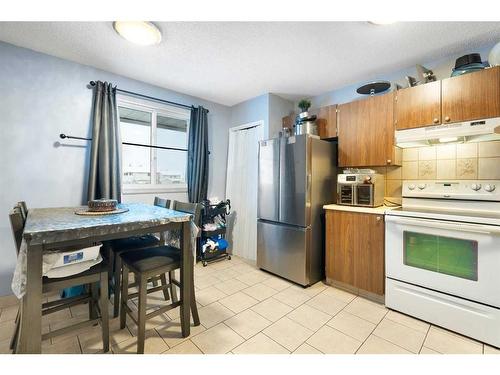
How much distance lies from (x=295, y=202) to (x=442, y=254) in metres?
1.28

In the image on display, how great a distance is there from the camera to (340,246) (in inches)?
91.7

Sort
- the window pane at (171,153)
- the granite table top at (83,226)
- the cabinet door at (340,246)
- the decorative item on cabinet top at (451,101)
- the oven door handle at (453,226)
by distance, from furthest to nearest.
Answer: the window pane at (171,153) < the cabinet door at (340,246) < the decorative item on cabinet top at (451,101) < the oven door handle at (453,226) < the granite table top at (83,226)

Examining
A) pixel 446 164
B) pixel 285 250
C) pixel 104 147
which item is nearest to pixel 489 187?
pixel 446 164

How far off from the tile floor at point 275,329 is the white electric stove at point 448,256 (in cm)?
14

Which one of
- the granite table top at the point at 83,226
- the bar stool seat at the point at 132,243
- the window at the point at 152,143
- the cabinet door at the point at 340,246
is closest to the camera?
the granite table top at the point at 83,226

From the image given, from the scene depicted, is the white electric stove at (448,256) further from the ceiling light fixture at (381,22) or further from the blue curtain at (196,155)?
the blue curtain at (196,155)

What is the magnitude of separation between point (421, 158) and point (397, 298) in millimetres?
1399

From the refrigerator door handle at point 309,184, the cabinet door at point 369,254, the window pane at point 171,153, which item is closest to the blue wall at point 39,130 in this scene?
the window pane at point 171,153

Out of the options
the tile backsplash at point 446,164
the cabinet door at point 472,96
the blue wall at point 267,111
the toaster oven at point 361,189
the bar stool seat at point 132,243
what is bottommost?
the bar stool seat at point 132,243

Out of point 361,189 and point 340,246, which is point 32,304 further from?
point 361,189

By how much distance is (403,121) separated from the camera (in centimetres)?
215

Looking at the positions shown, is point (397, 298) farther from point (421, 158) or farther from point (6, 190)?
point (6, 190)

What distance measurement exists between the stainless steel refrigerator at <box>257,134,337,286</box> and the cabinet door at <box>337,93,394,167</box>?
204mm

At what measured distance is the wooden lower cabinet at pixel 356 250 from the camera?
2.07 metres
